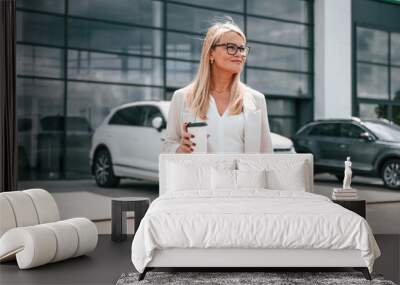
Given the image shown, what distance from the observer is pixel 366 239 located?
152 inches

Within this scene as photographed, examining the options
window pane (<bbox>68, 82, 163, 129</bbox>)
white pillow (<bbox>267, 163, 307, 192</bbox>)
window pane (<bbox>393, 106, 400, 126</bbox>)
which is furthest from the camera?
window pane (<bbox>393, 106, 400, 126</bbox>)

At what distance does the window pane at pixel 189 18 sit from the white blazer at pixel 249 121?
1968mm

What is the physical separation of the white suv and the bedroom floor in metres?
1.71

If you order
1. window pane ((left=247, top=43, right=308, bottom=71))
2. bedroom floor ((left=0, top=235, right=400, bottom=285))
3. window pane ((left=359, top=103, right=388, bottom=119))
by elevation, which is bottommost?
bedroom floor ((left=0, top=235, right=400, bottom=285))

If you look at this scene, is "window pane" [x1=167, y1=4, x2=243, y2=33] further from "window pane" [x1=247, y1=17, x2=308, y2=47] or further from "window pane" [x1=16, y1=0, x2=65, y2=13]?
"window pane" [x1=16, y1=0, x2=65, y2=13]

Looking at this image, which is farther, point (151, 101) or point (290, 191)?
point (151, 101)

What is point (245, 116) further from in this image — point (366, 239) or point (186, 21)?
point (186, 21)

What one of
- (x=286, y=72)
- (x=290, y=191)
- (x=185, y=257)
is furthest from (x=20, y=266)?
(x=286, y=72)

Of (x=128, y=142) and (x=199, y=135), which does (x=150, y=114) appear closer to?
(x=128, y=142)

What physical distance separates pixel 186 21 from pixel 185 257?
154 inches

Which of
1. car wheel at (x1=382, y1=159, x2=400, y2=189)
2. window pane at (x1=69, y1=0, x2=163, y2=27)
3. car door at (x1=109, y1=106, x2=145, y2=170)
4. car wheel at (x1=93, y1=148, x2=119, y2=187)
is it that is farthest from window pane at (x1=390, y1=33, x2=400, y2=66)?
car wheel at (x1=93, y1=148, x2=119, y2=187)

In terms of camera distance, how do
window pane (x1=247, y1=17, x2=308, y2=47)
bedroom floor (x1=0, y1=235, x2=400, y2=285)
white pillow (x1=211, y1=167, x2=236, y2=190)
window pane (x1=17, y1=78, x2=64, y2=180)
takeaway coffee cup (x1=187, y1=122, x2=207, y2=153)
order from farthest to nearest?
window pane (x1=247, y1=17, x2=308, y2=47)
window pane (x1=17, y1=78, x2=64, y2=180)
takeaway coffee cup (x1=187, y1=122, x2=207, y2=153)
white pillow (x1=211, y1=167, x2=236, y2=190)
bedroom floor (x1=0, y1=235, x2=400, y2=285)

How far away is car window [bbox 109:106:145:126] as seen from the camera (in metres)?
6.94

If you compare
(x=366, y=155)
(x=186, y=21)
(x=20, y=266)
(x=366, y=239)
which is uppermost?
(x=186, y=21)
